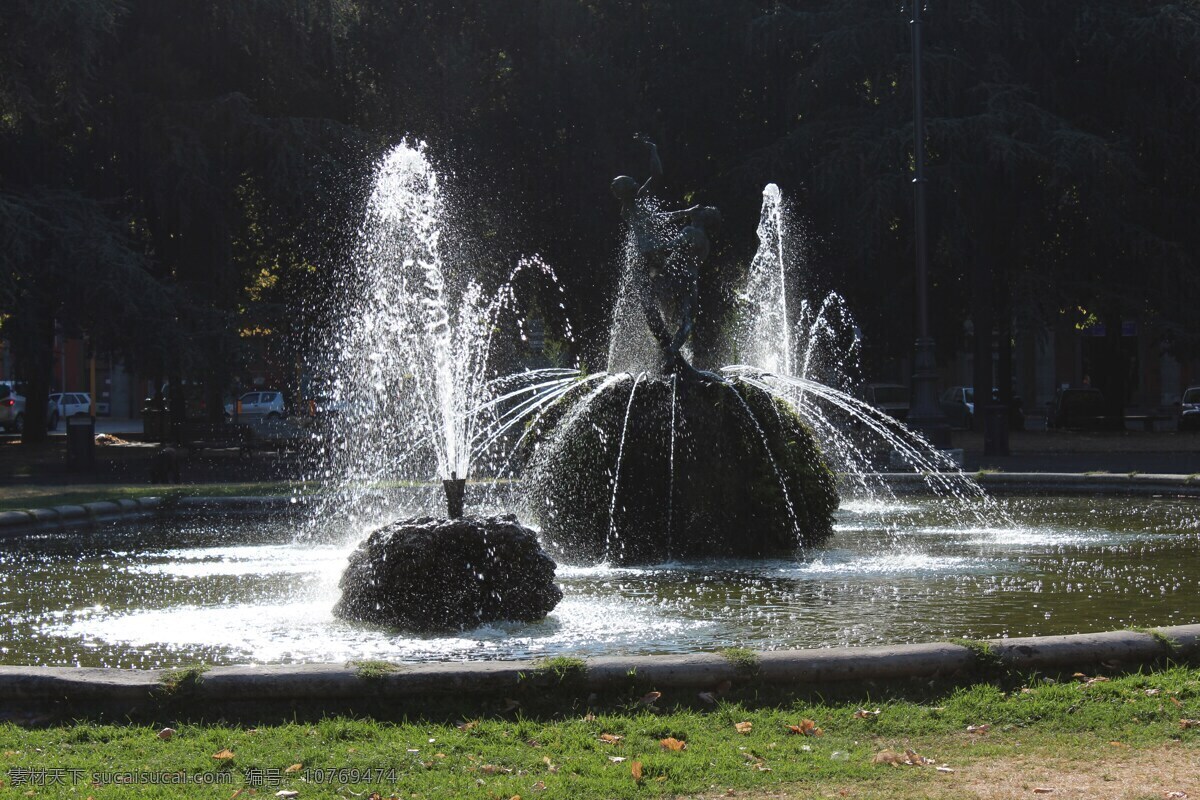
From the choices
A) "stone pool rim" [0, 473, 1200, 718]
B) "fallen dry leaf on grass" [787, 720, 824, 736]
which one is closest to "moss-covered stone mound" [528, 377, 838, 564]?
"stone pool rim" [0, 473, 1200, 718]

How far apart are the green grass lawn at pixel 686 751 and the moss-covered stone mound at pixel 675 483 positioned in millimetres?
5146

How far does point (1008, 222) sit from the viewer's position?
30906 mm

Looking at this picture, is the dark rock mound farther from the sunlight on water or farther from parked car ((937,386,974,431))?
parked car ((937,386,974,431))

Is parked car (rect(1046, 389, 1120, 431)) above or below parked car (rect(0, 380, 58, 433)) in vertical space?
below

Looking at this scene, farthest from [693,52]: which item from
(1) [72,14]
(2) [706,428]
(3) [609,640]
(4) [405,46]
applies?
(3) [609,640]

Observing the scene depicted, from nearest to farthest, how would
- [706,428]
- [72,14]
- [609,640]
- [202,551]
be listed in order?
[609,640] < [706,428] < [202,551] < [72,14]

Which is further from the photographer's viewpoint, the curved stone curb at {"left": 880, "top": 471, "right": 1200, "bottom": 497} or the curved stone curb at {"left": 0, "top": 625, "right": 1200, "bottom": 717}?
the curved stone curb at {"left": 880, "top": 471, "right": 1200, "bottom": 497}

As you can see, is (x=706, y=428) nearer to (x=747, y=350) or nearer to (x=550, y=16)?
(x=747, y=350)

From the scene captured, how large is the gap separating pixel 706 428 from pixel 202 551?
4489mm

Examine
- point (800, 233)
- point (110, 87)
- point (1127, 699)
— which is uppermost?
point (110, 87)

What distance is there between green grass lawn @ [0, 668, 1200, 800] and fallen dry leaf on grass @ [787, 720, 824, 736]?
16 millimetres

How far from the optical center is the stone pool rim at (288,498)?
1397 cm

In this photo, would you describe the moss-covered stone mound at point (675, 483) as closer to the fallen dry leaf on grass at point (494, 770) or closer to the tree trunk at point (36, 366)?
the fallen dry leaf on grass at point (494, 770)

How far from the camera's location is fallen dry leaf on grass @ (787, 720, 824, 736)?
202 inches
